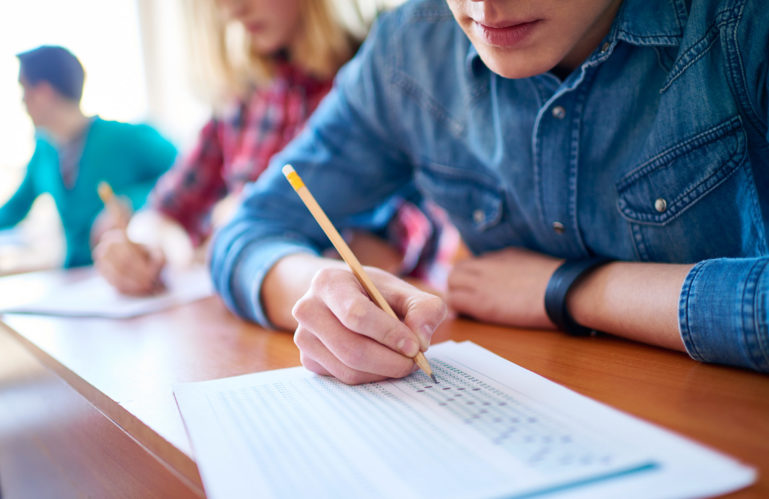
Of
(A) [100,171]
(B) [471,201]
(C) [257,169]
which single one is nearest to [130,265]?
(C) [257,169]

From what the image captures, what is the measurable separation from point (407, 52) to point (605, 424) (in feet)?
1.96

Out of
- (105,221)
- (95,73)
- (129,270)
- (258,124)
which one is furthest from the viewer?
(95,73)

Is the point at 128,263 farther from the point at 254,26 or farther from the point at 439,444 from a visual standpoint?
the point at 439,444

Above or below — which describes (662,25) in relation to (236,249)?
above

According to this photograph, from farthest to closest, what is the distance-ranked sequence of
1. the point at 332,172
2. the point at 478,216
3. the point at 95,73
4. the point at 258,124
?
the point at 95,73, the point at 258,124, the point at 332,172, the point at 478,216

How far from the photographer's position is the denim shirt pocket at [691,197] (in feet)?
1.90

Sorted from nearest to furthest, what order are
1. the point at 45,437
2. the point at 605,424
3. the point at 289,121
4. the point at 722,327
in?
the point at 605,424 → the point at 722,327 → the point at 45,437 → the point at 289,121

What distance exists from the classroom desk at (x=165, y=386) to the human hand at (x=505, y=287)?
0.06 ft

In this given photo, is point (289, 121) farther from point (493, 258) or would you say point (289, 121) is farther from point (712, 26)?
point (712, 26)

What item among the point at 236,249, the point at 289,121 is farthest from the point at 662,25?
the point at 289,121

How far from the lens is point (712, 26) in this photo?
56 centimetres

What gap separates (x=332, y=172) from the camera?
913mm

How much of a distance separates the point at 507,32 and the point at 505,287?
275 mm

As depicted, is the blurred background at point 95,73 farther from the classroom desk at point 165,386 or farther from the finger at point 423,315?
the finger at point 423,315
